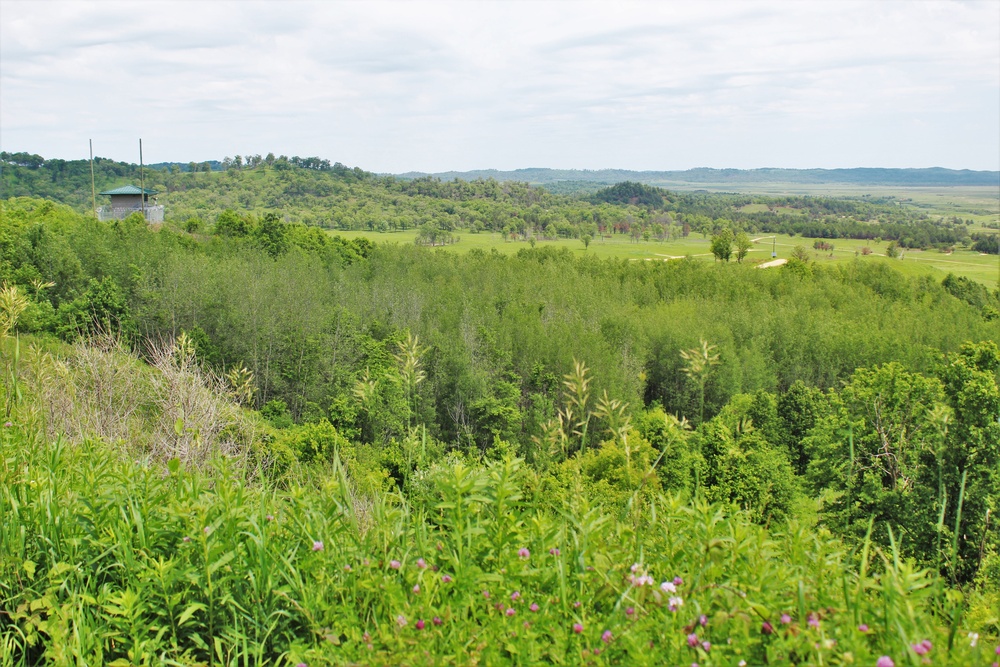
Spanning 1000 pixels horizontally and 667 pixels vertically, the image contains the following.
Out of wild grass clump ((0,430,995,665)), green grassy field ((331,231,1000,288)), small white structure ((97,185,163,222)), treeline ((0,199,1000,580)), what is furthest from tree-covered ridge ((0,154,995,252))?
wild grass clump ((0,430,995,665))

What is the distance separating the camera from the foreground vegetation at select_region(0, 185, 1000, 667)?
2459 millimetres

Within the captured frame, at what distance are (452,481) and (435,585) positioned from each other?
49 cm

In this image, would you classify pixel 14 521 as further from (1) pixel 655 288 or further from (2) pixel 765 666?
(1) pixel 655 288

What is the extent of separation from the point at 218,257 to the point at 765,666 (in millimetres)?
45518

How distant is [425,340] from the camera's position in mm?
35500

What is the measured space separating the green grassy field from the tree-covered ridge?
3.77 m

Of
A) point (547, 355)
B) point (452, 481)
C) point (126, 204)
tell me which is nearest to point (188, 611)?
point (452, 481)

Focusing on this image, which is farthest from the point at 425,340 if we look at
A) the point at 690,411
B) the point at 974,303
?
the point at 974,303

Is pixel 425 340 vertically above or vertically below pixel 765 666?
below

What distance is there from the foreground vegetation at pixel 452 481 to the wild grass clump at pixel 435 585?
2cm

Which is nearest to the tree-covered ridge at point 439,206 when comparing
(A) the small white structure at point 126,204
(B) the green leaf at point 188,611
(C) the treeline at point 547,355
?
(A) the small white structure at point 126,204

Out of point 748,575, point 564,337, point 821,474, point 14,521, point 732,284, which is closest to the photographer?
point 748,575

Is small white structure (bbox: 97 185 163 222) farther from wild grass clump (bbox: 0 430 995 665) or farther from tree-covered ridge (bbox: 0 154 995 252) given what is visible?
wild grass clump (bbox: 0 430 995 665)

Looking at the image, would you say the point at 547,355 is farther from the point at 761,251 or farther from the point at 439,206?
the point at 439,206
